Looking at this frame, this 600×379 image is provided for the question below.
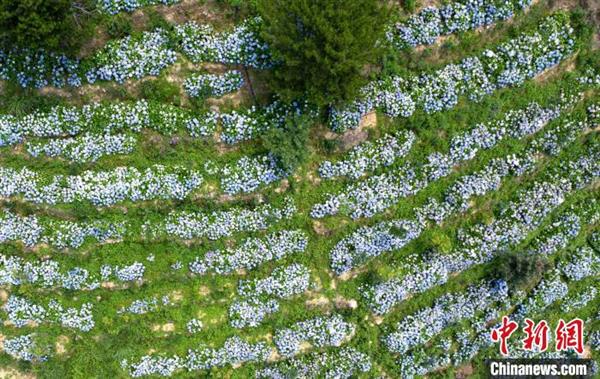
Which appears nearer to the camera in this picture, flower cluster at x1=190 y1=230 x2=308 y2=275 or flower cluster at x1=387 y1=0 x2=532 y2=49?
flower cluster at x1=387 y1=0 x2=532 y2=49

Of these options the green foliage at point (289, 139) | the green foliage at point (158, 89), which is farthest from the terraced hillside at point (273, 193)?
the green foliage at point (289, 139)

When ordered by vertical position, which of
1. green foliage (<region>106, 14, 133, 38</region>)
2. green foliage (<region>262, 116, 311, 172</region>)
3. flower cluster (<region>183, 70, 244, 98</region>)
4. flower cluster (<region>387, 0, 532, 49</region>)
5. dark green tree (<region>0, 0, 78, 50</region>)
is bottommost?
green foliage (<region>262, 116, 311, 172</region>)

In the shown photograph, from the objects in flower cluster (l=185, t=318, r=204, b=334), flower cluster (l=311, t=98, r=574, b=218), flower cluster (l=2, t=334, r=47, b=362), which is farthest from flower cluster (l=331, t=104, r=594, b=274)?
flower cluster (l=2, t=334, r=47, b=362)

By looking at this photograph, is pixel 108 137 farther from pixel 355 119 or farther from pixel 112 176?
pixel 355 119

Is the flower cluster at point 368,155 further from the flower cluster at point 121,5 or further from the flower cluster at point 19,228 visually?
the flower cluster at point 19,228

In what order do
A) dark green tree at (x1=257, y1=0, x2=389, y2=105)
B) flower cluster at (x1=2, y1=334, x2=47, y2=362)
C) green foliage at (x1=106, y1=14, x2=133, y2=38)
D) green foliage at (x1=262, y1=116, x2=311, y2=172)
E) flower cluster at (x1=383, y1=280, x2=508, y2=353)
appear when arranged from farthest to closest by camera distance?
flower cluster at (x1=383, y1=280, x2=508, y2=353) → flower cluster at (x1=2, y1=334, x2=47, y2=362) → green foliage at (x1=262, y1=116, x2=311, y2=172) → green foliage at (x1=106, y1=14, x2=133, y2=38) → dark green tree at (x1=257, y1=0, x2=389, y2=105)

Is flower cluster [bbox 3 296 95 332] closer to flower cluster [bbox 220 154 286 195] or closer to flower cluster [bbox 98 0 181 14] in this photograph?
flower cluster [bbox 220 154 286 195]

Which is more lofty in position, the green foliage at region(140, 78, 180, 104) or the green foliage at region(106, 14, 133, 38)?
the green foliage at region(106, 14, 133, 38)
